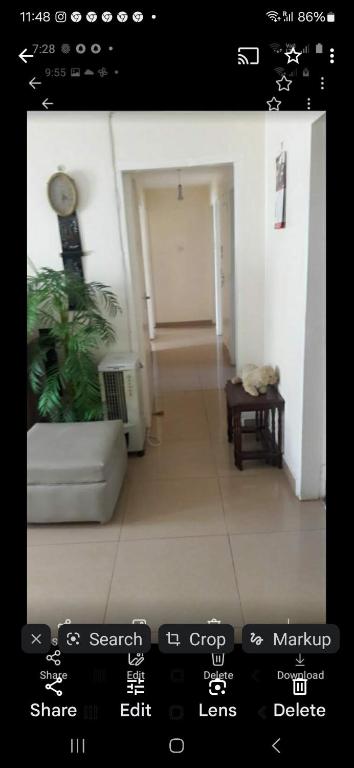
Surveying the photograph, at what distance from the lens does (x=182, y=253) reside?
5789 mm

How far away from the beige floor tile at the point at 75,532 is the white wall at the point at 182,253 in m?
4.52

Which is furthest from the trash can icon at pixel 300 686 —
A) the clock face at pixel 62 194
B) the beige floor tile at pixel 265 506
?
the clock face at pixel 62 194

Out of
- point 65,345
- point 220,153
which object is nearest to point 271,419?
point 65,345

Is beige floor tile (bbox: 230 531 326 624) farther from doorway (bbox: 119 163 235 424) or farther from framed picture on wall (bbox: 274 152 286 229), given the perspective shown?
doorway (bbox: 119 163 235 424)

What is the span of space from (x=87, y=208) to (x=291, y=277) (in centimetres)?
124

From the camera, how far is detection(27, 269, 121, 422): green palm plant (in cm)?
211

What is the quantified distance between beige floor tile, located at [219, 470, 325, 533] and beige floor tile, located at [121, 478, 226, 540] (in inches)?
2.2

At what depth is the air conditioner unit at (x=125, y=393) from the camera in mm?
2322

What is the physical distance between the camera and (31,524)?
1.77 metres
